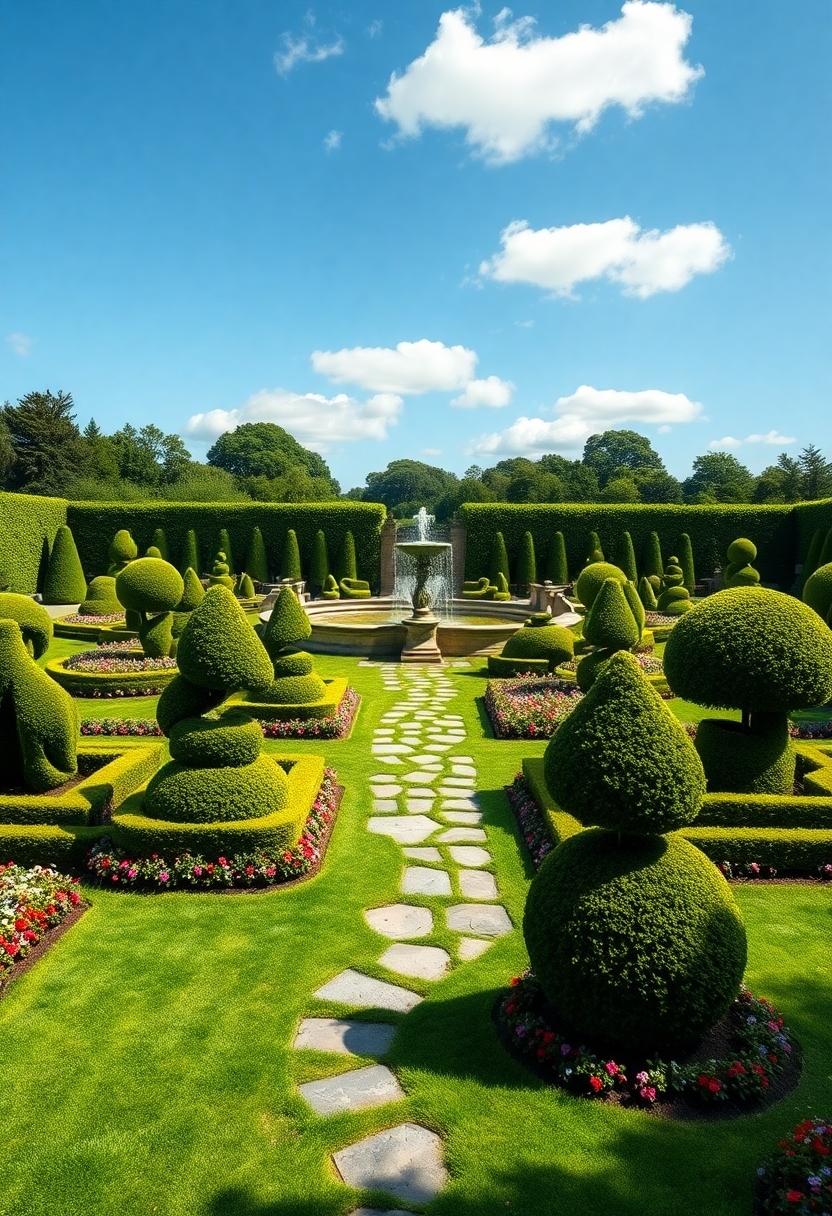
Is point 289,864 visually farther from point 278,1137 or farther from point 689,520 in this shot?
point 689,520

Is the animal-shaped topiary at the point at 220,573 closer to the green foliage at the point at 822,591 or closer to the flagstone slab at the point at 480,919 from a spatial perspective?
the green foliage at the point at 822,591

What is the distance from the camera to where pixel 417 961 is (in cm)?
490

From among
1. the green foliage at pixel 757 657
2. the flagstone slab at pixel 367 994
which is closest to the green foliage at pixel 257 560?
the green foliage at pixel 757 657

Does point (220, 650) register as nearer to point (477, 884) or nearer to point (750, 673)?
point (477, 884)

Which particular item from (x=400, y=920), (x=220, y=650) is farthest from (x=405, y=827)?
(x=220, y=650)

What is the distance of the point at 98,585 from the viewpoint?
2384cm

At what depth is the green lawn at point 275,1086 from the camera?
9.91 ft

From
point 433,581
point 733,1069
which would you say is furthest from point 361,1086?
point 433,581

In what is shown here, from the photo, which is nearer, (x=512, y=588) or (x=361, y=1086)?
(x=361, y=1086)

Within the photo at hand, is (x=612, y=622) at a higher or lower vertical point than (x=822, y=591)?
lower

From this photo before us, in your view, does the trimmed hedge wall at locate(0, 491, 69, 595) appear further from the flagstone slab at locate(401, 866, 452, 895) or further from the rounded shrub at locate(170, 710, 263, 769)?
the flagstone slab at locate(401, 866, 452, 895)

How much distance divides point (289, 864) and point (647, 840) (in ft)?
11.2

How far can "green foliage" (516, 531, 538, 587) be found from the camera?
1283 inches

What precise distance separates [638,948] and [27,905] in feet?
14.6
